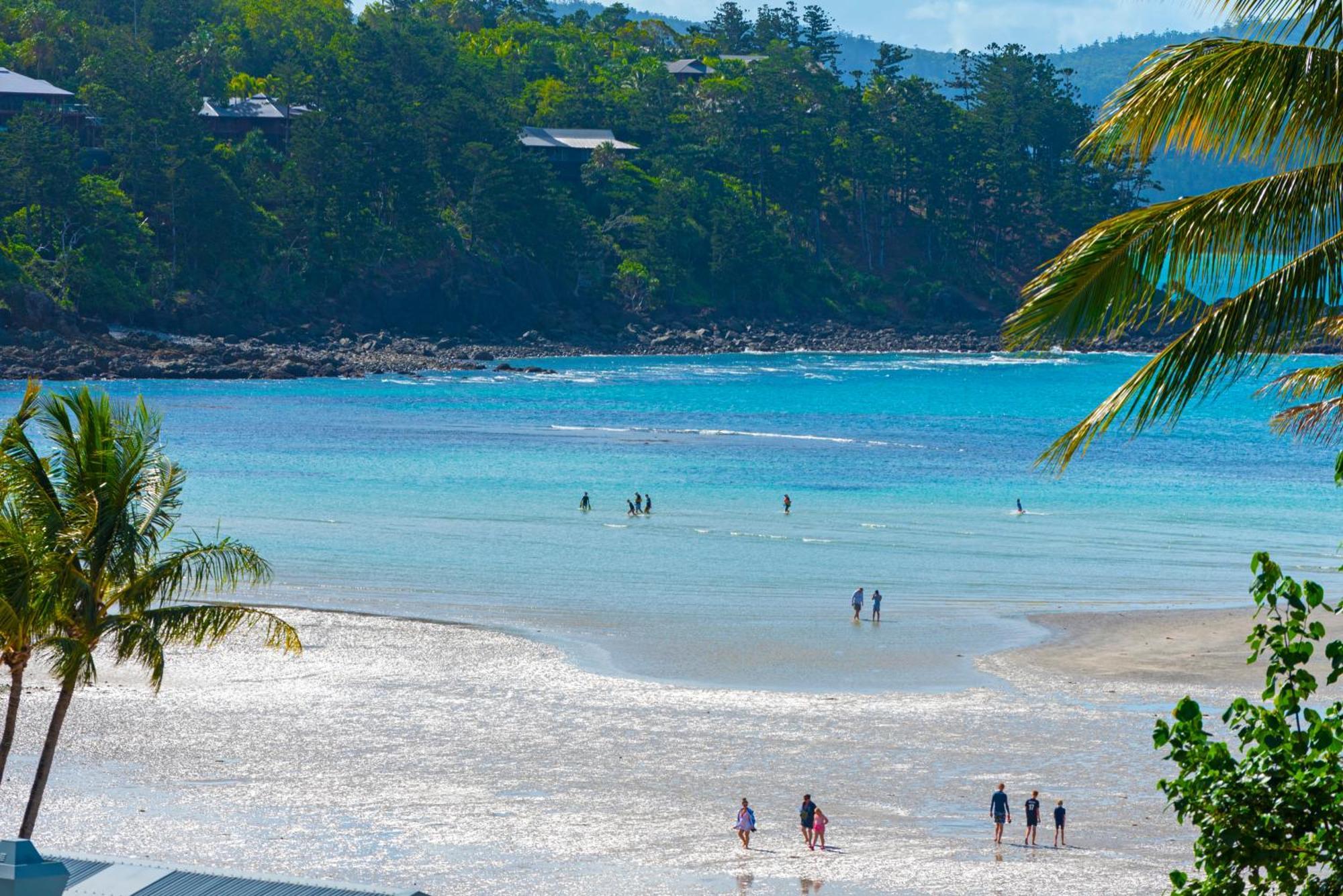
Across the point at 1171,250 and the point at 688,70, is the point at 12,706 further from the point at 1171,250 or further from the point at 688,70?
the point at 688,70

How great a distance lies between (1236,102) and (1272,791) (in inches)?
116

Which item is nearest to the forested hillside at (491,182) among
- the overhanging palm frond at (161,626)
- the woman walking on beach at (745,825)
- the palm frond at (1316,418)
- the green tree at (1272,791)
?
the woman walking on beach at (745,825)

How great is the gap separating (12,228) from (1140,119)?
4054 inches

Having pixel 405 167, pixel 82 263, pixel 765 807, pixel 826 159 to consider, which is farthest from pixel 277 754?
pixel 826 159

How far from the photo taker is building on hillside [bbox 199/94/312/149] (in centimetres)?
11619

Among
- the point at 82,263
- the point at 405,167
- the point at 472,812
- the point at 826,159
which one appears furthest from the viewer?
the point at 826,159

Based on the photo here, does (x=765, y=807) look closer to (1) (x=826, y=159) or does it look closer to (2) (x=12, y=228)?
(2) (x=12, y=228)

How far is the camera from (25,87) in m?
102

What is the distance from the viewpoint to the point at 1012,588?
3731 centimetres

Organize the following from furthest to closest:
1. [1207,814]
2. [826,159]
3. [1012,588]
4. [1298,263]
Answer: [826,159] → [1012,588] → [1298,263] → [1207,814]

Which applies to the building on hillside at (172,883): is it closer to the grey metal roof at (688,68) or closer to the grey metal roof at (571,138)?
the grey metal roof at (571,138)

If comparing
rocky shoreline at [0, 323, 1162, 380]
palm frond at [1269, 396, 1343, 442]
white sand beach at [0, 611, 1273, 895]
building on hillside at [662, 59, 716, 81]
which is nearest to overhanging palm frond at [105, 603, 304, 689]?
white sand beach at [0, 611, 1273, 895]

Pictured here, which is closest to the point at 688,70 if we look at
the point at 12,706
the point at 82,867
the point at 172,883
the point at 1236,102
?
the point at 12,706

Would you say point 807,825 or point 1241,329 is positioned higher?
point 1241,329
